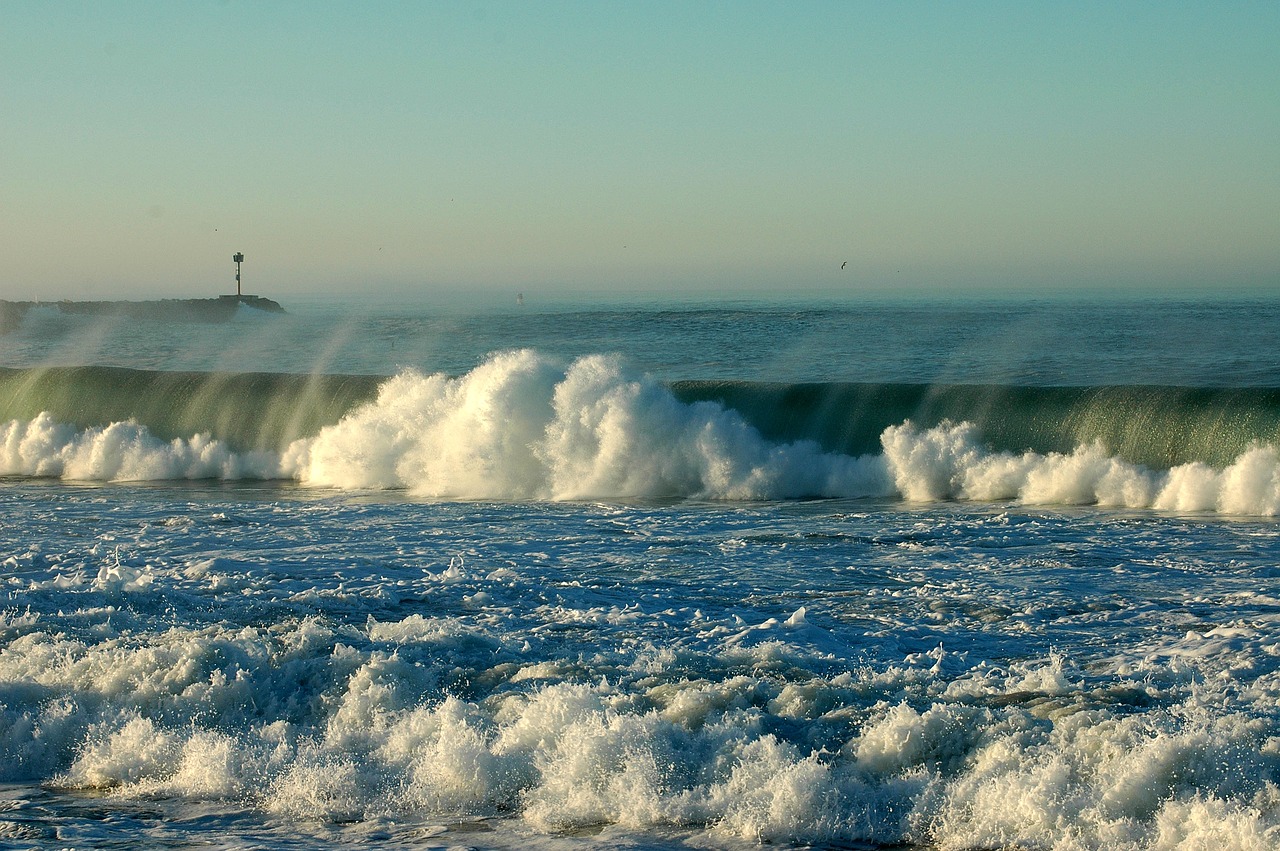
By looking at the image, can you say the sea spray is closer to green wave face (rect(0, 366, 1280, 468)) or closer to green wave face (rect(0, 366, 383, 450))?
green wave face (rect(0, 366, 1280, 468))

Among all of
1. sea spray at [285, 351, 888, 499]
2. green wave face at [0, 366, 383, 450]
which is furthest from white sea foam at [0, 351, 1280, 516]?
green wave face at [0, 366, 383, 450]

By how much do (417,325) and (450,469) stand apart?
33110mm

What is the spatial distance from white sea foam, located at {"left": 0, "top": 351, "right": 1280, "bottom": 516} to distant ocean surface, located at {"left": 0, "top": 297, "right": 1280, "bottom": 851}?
6cm

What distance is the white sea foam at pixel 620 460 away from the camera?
16.4m

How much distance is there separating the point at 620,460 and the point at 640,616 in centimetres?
892

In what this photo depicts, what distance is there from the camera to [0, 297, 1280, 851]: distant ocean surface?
20.1 feet

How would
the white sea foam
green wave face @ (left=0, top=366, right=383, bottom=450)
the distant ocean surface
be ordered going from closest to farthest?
1. the distant ocean surface
2. the white sea foam
3. green wave face @ (left=0, top=366, right=383, bottom=450)

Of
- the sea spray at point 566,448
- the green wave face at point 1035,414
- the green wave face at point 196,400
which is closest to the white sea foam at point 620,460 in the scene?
the sea spray at point 566,448

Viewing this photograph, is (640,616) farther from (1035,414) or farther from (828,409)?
(828,409)

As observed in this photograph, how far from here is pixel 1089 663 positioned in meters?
8.04

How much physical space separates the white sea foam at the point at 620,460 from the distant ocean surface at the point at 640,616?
0.21ft

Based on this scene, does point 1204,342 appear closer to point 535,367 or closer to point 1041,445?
point 1041,445

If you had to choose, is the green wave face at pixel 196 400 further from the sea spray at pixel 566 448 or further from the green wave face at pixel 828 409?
the sea spray at pixel 566 448

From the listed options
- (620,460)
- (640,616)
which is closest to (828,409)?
(620,460)
